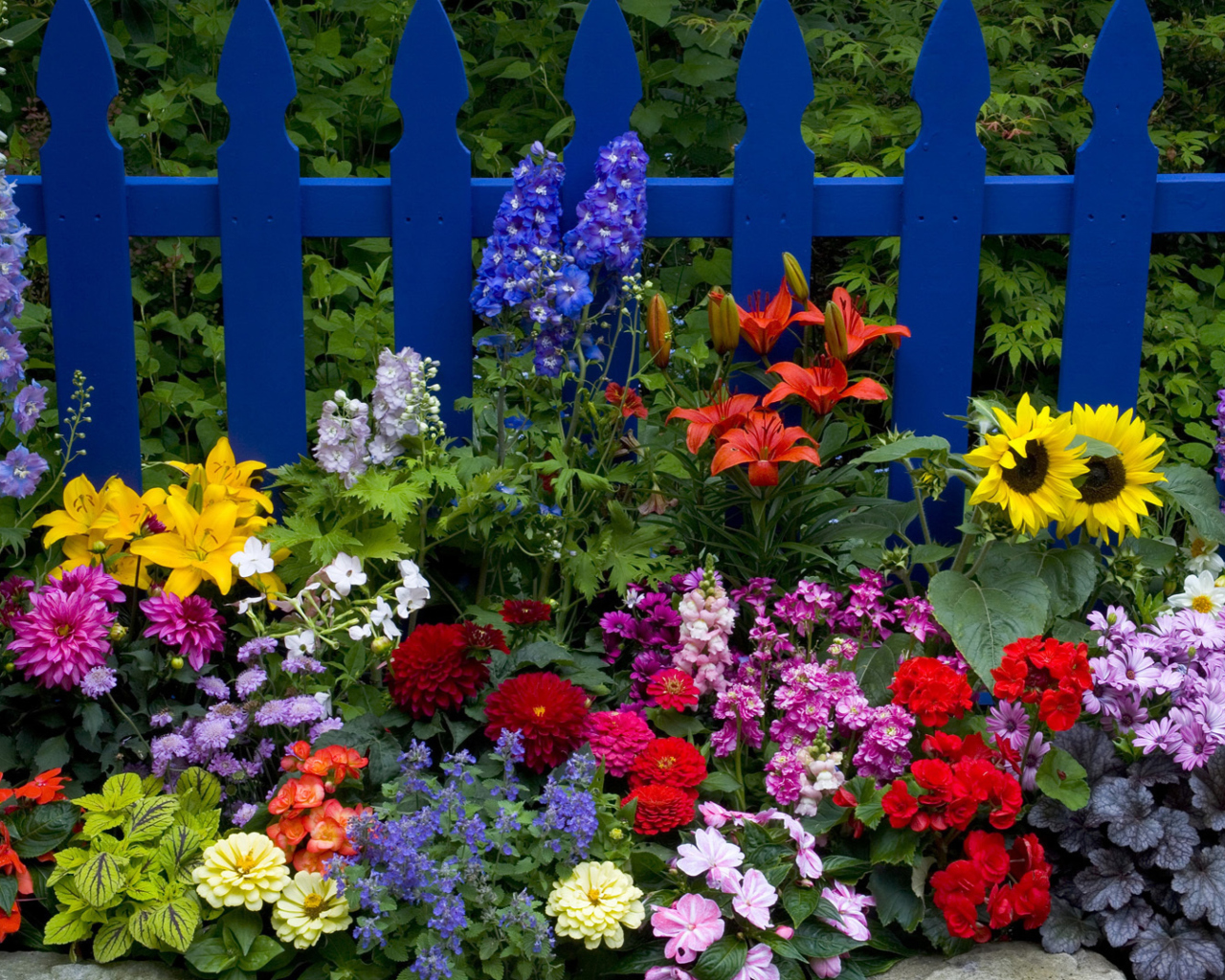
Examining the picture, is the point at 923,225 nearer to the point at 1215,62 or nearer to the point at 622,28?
the point at 622,28

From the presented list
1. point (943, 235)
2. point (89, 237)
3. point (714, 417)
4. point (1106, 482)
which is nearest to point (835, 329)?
point (714, 417)

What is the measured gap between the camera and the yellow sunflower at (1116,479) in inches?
98.3

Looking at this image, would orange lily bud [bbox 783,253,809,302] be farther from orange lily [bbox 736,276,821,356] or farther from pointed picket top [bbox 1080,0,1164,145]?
pointed picket top [bbox 1080,0,1164,145]

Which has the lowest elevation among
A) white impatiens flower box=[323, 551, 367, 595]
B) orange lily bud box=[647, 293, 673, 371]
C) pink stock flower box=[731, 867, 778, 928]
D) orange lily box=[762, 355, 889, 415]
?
pink stock flower box=[731, 867, 778, 928]

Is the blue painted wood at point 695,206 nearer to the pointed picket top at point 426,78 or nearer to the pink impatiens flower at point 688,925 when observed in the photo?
the pointed picket top at point 426,78

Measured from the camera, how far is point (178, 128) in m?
3.95

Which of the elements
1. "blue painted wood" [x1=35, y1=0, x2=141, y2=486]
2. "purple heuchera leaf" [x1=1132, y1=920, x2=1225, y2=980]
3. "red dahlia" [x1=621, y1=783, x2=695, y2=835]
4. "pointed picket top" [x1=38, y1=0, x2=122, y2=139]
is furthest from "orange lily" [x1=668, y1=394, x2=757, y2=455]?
"pointed picket top" [x1=38, y1=0, x2=122, y2=139]

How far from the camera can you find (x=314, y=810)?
2.04 metres

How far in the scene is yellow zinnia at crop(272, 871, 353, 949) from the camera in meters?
1.92

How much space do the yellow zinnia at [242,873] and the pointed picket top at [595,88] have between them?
1557mm

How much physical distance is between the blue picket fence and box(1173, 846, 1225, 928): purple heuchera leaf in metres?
1.25

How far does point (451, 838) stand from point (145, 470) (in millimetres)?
1556

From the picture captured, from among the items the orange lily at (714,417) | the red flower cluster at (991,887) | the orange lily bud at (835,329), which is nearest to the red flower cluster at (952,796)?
the red flower cluster at (991,887)

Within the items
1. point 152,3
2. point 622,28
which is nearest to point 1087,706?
point 622,28
